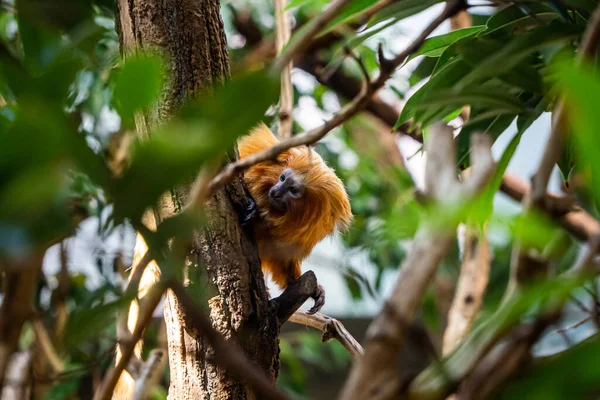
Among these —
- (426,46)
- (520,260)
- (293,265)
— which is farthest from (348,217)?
(520,260)

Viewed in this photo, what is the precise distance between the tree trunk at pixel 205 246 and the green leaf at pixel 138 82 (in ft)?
2.24

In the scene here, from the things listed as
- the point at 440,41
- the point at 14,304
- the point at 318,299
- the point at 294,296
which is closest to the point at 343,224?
the point at 318,299

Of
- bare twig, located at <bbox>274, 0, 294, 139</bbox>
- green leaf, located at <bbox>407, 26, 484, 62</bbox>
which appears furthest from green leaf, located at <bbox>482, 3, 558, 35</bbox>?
bare twig, located at <bbox>274, 0, 294, 139</bbox>

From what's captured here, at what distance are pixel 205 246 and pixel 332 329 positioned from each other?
54 centimetres

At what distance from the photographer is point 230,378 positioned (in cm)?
107

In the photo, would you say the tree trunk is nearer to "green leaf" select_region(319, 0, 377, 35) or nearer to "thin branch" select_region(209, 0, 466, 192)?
"green leaf" select_region(319, 0, 377, 35)

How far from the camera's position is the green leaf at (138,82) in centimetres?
39

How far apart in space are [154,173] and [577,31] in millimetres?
693


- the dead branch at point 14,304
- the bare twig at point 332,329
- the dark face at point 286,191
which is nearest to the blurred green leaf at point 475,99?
the dead branch at point 14,304

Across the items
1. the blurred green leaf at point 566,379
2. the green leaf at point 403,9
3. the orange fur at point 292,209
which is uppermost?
the green leaf at point 403,9

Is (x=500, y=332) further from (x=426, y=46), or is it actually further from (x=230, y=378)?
(x=426, y=46)

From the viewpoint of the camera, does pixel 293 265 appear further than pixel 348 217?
No

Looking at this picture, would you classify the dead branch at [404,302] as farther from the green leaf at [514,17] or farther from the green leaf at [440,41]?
the green leaf at [440,41]

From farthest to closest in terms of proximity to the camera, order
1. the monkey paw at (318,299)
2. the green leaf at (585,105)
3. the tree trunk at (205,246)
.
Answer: the monkey paw at (318,299)
the tree trunk at (205,246)
the green leaf at (585,105)
